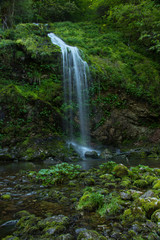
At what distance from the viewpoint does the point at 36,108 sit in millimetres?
9195

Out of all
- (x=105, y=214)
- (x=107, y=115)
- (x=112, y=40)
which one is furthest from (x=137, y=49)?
(x=105, y=214)

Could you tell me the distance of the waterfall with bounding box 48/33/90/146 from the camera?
34.3 ft

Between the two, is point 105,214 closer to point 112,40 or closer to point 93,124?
point 93,124

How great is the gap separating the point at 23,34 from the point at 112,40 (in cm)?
945

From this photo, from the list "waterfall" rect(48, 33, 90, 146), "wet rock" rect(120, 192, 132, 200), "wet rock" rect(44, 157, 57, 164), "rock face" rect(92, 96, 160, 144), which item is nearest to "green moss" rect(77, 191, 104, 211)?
"wet rock" rect(120, 192, 132, 200)

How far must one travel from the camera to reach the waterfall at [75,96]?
10.4 m

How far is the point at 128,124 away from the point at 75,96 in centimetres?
405

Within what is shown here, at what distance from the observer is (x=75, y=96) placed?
11.0 meters

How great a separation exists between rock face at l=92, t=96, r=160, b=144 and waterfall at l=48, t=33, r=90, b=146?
841 millimetres

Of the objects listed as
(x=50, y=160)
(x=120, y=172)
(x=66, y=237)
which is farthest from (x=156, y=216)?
(x=50, y=160)

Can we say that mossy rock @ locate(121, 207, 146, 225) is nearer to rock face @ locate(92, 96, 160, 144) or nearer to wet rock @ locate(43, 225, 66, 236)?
wet rock @ locate(43, 225, 66, 236)

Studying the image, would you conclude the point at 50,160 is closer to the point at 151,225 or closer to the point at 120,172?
the point at 120,172

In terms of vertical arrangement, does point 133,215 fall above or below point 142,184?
above

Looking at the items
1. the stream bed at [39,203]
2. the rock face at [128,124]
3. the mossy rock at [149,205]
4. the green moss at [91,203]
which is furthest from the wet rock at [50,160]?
the mossy rock at [149,205]
